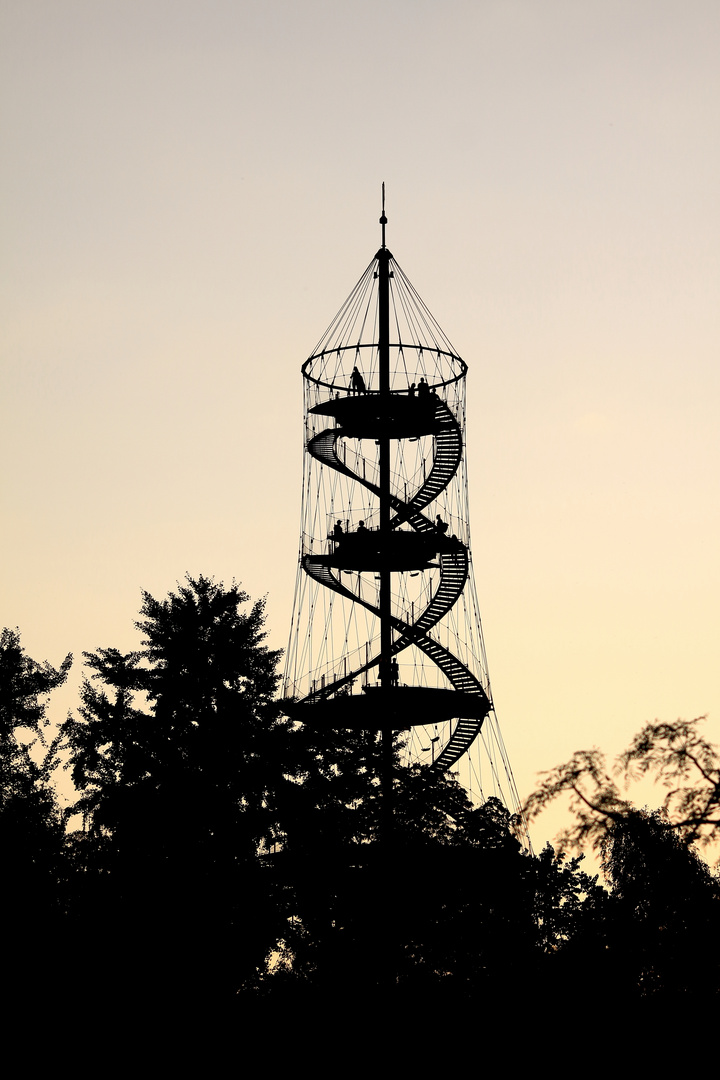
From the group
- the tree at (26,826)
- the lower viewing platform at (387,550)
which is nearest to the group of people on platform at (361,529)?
the lower viewing platform at (387,550)

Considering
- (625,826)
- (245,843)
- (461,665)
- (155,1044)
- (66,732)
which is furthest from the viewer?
(461,665)

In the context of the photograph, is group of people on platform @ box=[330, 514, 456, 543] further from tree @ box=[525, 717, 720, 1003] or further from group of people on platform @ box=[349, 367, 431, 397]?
tree @ box=[525, 717, 720, 1003]

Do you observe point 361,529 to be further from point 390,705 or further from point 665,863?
point 665,863

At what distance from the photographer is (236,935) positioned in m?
32.8

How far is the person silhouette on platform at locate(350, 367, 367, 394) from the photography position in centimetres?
4588

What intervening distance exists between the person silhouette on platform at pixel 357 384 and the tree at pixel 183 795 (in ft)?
28.2

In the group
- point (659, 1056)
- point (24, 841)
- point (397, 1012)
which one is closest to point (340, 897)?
point (397, 1012)

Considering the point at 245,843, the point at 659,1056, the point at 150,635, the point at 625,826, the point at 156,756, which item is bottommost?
the point at 659,1056

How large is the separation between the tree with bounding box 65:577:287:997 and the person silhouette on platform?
8.59 m

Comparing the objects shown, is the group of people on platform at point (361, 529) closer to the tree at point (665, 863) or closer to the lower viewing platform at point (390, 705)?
the lower viewing platform at point (390, 705)

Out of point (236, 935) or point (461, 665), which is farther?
point (461, 665)

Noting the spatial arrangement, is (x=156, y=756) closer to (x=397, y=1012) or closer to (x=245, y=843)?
(x=245, y=843)

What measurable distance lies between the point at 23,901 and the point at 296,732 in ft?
34.7

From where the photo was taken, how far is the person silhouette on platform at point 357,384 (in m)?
45.9
